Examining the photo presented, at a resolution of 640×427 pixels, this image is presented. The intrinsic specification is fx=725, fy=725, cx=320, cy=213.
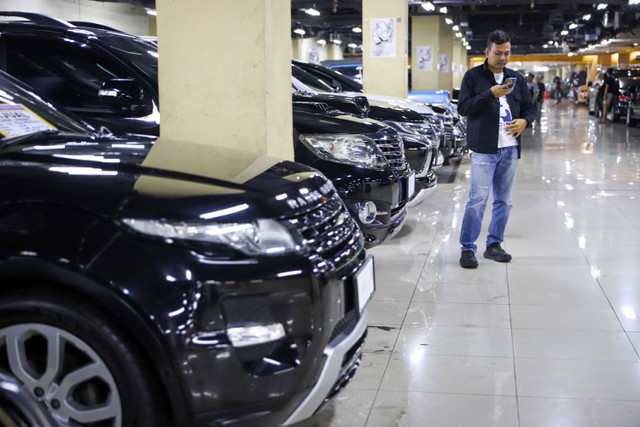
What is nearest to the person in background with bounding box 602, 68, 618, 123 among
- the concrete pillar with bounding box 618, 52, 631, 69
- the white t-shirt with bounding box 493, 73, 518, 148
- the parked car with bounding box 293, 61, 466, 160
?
the parked car with bounding box 293, 61, 466, 160

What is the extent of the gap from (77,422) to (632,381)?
7.95 feet

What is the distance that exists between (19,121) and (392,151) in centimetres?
299

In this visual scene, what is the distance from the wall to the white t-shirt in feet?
41.9

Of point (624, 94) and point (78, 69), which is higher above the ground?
point (78, 69)

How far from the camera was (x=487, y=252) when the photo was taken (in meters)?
5.74

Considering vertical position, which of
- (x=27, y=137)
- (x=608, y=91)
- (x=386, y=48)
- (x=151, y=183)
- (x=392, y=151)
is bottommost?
(x=392, y=151)

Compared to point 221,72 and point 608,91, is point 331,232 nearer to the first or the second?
point 221,72

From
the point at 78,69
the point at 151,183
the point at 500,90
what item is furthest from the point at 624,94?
the point at 151,183

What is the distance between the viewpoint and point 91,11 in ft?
63.1

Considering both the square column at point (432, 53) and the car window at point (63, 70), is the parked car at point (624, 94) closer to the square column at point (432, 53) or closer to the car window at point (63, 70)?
the square column at point (432, 53)

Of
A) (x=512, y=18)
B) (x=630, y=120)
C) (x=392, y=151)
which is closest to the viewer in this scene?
(x=392, y=151)

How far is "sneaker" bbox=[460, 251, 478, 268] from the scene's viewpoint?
17.9 ft

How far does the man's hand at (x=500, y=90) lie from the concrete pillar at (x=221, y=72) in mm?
1736

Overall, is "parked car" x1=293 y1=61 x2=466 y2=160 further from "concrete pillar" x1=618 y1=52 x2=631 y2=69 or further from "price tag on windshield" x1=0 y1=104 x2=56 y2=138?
"concrete pillar" x1=618 y1=52 x2=631 y2=69
